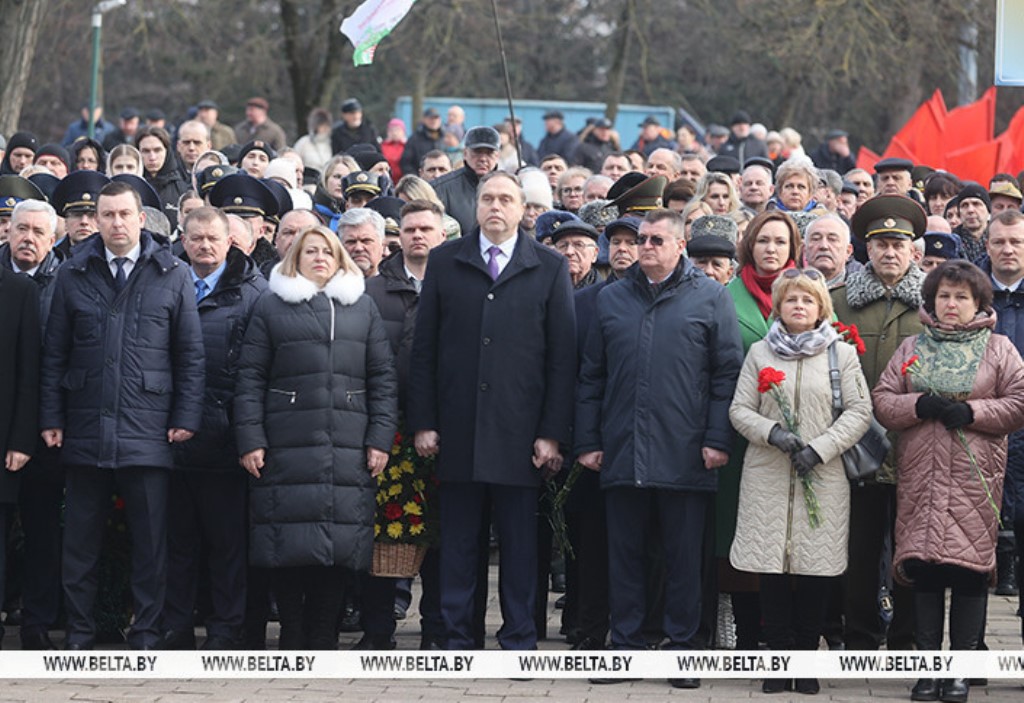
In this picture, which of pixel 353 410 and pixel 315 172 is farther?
pixel 315 172

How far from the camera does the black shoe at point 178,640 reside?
935 centimetres

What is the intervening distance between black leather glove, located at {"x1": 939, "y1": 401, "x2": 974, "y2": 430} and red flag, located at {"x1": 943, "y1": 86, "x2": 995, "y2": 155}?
36.8ft

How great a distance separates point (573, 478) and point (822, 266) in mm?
1661

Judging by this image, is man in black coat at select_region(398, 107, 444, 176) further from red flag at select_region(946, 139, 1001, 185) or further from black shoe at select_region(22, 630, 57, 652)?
black shoe at select_region(22, 630, 57, 652)

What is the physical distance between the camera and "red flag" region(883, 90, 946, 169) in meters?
19.6

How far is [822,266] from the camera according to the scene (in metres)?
9.64

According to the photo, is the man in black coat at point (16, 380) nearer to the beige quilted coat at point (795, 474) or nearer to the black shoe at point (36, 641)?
the black shoe at point (36, 641)

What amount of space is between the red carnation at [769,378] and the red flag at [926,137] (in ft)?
37.5

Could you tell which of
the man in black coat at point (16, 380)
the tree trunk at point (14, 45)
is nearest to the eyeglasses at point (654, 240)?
the man in black coat at point (16, 380)

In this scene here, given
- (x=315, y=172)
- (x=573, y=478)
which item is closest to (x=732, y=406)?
(x=573, y=478)

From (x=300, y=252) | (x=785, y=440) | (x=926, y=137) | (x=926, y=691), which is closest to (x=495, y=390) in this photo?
(x=300, y=252)

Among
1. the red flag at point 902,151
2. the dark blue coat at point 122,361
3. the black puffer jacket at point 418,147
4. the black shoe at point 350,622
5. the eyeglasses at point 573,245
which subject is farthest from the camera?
the black puffer jacket at point 418,147

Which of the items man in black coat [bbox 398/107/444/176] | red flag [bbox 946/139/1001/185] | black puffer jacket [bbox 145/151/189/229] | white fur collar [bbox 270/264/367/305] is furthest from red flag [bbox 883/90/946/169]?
white fur collar [bbox 270/264/367/305]

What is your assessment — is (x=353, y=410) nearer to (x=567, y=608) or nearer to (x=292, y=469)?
(x=292, y=469)
